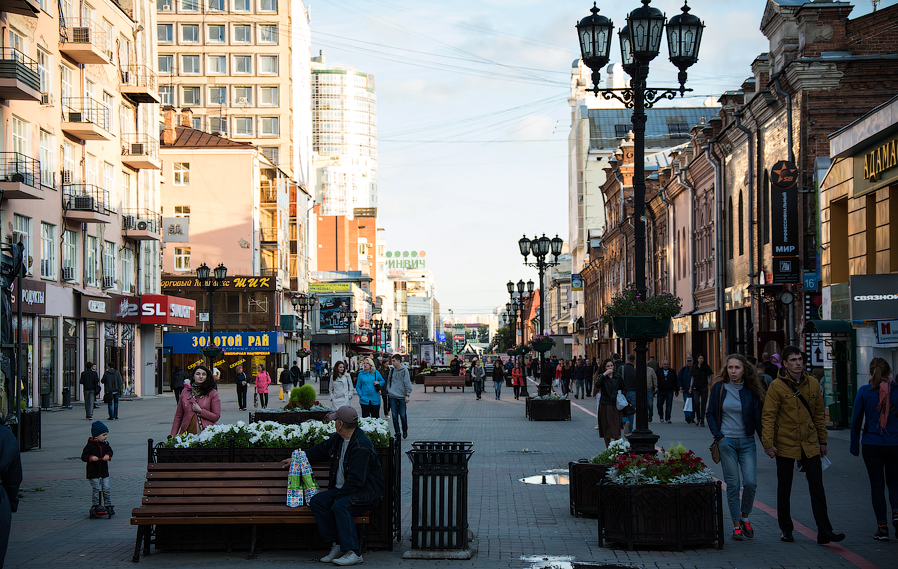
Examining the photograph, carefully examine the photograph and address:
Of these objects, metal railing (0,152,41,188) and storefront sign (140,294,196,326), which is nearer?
metal railing (0,152,41,188)

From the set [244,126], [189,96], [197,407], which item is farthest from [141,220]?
[189,96]

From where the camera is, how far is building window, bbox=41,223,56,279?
31828 millimetres

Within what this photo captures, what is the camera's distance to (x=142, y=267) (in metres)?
43.3

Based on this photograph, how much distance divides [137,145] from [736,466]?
3683cm

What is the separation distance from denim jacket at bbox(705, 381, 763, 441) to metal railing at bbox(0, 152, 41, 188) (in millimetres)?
24657

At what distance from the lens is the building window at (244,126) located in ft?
242

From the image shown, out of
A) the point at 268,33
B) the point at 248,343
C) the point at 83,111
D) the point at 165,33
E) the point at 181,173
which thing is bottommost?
the point at 248,343

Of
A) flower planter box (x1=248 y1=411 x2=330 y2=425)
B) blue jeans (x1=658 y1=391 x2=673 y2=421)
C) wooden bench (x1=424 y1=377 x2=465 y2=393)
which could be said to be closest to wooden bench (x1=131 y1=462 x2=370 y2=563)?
flower planter box (x1=248 y1=411 x2=330 y2=425)

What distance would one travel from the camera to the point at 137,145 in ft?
135

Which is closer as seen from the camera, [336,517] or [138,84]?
[336,517]

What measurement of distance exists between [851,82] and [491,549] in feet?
61.3

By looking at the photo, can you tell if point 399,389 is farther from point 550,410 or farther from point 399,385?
point 550,410

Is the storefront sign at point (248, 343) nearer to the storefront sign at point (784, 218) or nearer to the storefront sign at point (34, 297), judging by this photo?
the storefront sign at point (34, 297)

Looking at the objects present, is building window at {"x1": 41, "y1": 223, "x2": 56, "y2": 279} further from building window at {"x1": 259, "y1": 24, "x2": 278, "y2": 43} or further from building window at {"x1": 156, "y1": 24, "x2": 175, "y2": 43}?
building window at {"x1": 156, "y1": 24, "x2": 175, "y2": 43}
